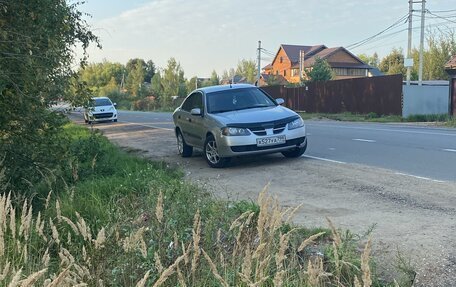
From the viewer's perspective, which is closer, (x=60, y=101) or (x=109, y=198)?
(x=109, y=198)

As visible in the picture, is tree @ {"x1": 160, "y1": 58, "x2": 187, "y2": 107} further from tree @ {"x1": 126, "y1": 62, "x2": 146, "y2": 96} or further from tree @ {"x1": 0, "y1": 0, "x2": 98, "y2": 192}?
tree @ {"x1": 0, "y1": 0, "x2": 98, "y2": 192}

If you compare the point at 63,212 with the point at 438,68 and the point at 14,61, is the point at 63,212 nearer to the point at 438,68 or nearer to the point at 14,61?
the point at 14,61

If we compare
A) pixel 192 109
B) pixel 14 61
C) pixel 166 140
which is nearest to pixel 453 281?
pixel 14 61

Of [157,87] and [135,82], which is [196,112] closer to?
[157,87]

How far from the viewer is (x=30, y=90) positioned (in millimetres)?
5402

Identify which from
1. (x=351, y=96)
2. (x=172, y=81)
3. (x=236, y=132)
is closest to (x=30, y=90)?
(x=236, y=132)

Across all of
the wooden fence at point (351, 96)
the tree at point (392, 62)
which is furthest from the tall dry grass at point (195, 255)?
the tree at point (392, 62)

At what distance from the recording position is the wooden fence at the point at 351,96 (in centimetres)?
2841

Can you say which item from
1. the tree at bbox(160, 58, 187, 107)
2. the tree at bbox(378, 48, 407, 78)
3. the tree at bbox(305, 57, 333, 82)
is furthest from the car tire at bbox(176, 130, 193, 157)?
the tree at bbox(378, 48, 407, 78)

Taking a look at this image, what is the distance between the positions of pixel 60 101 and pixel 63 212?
217 centimetres

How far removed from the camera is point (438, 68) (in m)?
56.2

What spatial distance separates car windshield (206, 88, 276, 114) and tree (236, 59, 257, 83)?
8603 cm

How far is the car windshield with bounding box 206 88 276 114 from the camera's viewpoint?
9594 mm

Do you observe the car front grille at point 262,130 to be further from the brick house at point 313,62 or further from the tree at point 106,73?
the tree at point 106,73
